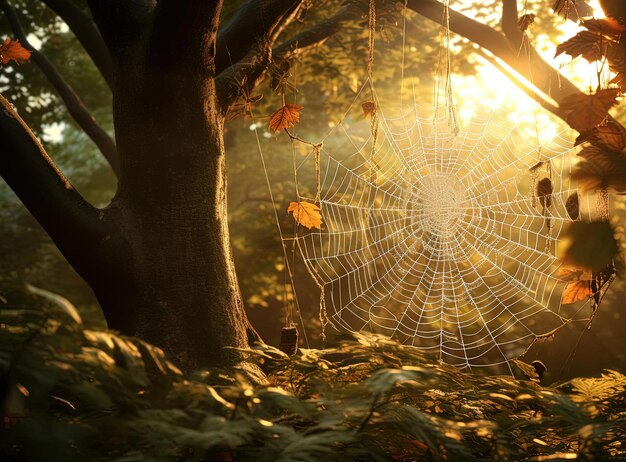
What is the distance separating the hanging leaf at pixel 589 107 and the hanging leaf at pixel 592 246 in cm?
74

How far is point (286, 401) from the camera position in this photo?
1525 millimetres

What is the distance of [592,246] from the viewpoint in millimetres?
1414

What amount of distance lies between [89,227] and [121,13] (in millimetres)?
1122

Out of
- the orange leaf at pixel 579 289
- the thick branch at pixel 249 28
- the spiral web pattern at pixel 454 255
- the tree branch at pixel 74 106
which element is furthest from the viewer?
the spiral web pattern at pixel 454 255

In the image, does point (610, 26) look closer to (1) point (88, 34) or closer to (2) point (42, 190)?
(2) point (42, 190)

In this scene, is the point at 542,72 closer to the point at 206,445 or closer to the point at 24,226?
the point at 206,445

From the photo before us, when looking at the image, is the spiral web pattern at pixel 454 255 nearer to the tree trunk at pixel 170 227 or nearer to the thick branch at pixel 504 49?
the thick branch at pixel 504 49

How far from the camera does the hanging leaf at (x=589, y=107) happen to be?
2.10 meters

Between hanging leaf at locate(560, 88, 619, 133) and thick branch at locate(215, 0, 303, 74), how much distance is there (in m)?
2.02

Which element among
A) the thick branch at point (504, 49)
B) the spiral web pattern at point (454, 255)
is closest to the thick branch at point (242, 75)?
the thick branch at point (504, 49)

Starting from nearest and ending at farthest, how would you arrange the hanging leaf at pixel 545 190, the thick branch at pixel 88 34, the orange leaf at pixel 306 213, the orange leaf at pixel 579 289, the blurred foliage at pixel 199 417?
1. the blurred foliage at pixel 199 417
2. the orange leaf at pixel 579 289
3. the hanging leaf at pixel 545 190
4. the orange leaf at pixel 306 213
5. the thick branch at pixel 88 34

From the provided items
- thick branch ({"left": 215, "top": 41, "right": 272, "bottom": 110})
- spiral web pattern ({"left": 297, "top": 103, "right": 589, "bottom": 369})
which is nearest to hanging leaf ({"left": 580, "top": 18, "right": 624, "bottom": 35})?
thick branch ({"left": 215, "top": 41, "right": 272, "bottom": 110})

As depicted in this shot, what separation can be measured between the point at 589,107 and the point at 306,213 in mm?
1743

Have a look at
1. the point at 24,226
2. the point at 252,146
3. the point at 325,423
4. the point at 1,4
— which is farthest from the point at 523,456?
the point at 24,226
